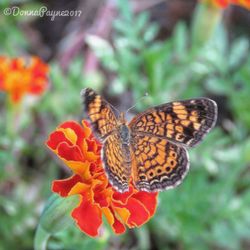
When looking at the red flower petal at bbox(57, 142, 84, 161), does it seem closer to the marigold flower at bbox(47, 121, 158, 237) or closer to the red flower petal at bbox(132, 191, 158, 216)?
the marigold flower at bbox(47, 121, 158, 237)

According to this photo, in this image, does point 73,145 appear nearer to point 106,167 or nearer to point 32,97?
point 106,167

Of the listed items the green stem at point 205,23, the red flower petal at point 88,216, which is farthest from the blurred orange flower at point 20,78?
the red flower petal at point 88,216

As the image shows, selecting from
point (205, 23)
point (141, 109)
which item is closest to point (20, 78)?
point (141, 109)

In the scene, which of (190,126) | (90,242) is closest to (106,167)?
(190,126)

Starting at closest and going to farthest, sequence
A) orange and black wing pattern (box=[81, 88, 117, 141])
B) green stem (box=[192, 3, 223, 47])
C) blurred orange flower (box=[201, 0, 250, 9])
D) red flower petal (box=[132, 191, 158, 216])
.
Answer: orange and black wing pattern (box=[81, 88, 117, 141]), red flower petal (box=[132, 191, 158, 216]), blurred orange flower (box=[201, 0, 250, 9]), green stem (box=[192, 3, 223, 47])

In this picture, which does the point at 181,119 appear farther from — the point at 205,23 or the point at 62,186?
the point at 205,23

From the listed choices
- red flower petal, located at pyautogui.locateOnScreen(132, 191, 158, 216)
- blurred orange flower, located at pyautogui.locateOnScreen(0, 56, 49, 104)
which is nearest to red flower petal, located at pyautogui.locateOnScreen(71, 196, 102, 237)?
red flower petal, located at pyautogui.locateOnScreen(132, 191, 158, 216)
